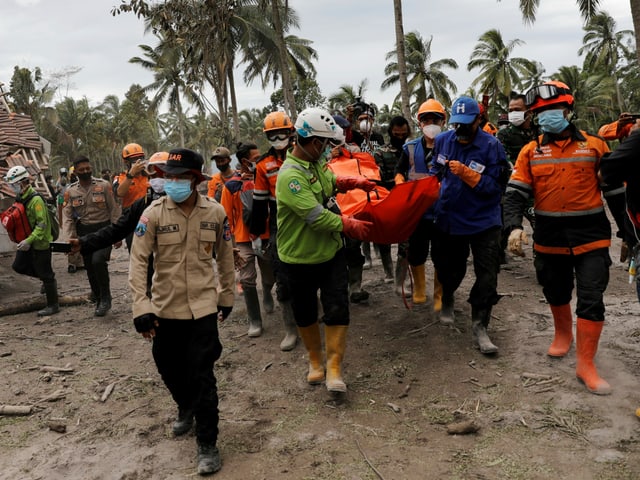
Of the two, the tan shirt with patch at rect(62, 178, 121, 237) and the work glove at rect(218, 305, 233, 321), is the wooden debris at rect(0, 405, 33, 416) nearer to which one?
the work glove at rect(218, 305, 233, 321)

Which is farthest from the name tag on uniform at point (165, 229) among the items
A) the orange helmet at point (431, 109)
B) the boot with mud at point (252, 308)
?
the orange helmet at point (431, 109)

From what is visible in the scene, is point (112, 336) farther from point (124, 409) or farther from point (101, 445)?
point (101, 445)

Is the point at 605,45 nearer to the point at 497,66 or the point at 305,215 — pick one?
the point at 497,66

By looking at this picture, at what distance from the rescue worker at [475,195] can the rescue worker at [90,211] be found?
4.77 m

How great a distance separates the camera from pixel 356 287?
621 cm

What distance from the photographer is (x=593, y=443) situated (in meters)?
3.21

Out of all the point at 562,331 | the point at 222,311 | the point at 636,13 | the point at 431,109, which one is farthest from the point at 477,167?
the point at 636,13

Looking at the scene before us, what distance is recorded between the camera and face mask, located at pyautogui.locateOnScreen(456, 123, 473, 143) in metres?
4.41

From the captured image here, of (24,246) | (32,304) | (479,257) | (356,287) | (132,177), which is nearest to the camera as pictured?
(479,257)

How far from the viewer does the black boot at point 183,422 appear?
3.77 meters

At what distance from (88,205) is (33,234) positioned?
808 mm

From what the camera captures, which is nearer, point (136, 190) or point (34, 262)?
point (34, 262)

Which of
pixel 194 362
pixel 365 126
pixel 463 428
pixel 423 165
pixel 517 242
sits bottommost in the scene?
pixel 463 428

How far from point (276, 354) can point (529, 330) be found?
8.06 feet
